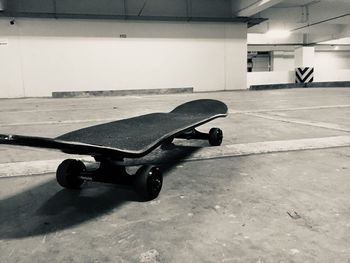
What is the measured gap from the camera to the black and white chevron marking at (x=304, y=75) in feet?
46.1

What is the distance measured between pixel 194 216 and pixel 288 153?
0.82 meters

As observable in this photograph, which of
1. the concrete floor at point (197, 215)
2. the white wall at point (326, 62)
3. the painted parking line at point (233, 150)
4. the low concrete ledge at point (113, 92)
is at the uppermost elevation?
the white wall at point (326, 62)

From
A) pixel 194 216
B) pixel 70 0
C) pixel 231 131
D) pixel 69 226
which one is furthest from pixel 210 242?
pixel 70 0

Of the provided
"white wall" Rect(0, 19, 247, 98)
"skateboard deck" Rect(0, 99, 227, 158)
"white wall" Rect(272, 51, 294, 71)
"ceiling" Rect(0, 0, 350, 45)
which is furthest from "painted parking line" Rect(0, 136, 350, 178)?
"white wall" Rect(272, 51, 294, 71)

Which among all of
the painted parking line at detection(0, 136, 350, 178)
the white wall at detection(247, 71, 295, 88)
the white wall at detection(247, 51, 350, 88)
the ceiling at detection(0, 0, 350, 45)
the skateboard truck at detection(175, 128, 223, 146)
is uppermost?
the ceiling at detection(0, 0, 350, 45)

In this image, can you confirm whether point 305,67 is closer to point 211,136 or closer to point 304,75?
point 304,75

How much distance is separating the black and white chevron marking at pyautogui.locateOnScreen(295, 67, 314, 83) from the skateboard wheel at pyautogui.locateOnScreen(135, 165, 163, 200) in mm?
14648

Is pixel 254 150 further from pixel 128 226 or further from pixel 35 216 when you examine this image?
pixel 35 216

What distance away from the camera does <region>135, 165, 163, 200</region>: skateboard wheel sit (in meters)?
0.90

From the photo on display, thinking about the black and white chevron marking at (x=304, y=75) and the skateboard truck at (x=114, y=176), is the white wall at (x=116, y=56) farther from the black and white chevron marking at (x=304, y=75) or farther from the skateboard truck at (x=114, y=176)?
the skateboard truck at (x=114, y=176)

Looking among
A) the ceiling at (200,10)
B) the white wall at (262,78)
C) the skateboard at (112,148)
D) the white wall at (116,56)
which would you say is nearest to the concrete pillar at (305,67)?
the white wall at (262,78)

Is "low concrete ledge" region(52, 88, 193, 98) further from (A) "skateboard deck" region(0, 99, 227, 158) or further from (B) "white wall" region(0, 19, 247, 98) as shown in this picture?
(A) "skateboard deck" region(0, 99, 227, 158)

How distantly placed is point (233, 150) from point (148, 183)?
0.75 m

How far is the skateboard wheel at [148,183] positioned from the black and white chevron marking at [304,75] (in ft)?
48.1
